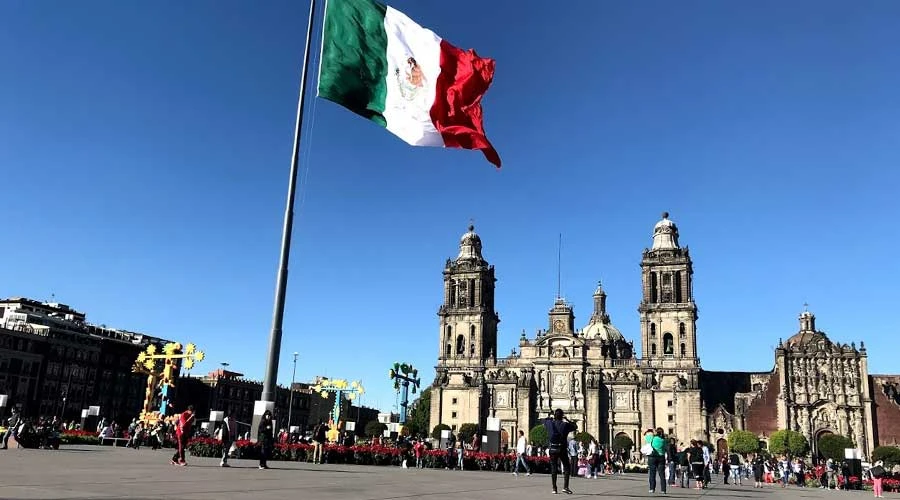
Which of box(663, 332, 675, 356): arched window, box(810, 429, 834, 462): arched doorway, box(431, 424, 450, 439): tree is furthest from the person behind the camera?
box(663, 332, 675, 356): arched window

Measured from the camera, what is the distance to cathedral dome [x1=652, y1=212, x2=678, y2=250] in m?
91.2

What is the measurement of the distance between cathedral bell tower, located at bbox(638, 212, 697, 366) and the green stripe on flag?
76.8m

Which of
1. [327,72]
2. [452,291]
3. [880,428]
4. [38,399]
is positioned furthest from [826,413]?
[38,399]

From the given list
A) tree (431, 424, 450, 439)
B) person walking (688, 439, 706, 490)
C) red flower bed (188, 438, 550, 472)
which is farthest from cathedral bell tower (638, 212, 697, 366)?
person walking (688, 439, 706, 490)

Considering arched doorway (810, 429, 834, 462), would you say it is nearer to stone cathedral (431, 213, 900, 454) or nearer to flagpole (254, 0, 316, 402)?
stone cathedral (431, 213, 900, 454)

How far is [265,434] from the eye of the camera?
17.2 meters

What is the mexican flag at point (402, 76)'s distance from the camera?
16641mm

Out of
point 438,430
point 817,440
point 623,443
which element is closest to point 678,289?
point 623,443

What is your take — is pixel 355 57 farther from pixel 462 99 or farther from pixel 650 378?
pixel 650 378

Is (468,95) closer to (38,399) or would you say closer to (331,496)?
(331,496)

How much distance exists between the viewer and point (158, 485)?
10203 mm

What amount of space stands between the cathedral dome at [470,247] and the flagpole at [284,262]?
3255 inches

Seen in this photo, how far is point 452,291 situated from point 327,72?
274ft

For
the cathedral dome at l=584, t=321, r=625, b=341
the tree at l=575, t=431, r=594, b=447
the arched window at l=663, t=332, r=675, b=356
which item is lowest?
the tree at l=575, t=431, r=594, b=447
